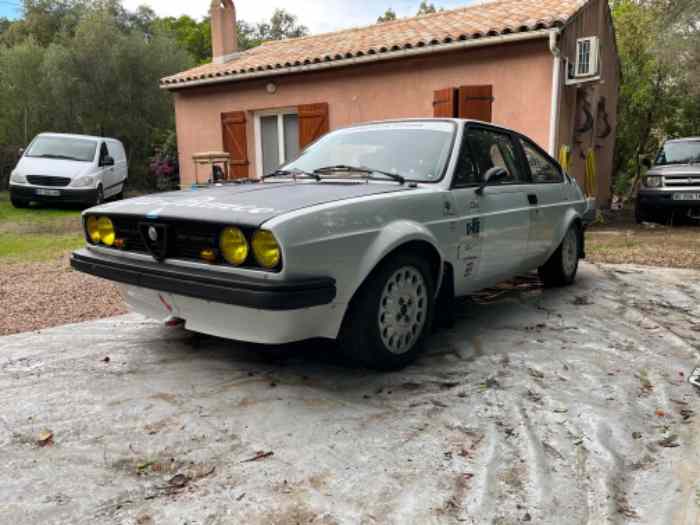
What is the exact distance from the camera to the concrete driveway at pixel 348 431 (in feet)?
6.63

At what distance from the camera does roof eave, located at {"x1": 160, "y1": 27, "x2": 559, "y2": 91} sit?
8.76m

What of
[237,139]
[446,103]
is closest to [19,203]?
[237,139]

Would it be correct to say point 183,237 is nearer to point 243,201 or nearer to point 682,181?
point 243,201

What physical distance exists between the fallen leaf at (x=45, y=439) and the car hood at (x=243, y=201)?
3.57 ft

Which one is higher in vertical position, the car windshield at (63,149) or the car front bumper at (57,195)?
the car windshield at (63,149)

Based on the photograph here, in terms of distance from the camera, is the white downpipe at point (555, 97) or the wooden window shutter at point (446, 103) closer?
the white downpipe at point (555, 97)

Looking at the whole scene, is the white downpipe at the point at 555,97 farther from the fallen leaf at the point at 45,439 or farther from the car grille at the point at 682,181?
the fallen leaf at the point at 45,439

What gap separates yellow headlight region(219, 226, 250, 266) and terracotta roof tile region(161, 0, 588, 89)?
24.5 ft

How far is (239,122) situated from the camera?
12.4 metres

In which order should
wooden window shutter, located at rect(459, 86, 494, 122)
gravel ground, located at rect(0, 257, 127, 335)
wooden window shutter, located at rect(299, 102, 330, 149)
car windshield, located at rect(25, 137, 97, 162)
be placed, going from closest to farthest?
gravel ground, located at rect(0, 257, 127, 335)
wooden window shutter, located at rect(459, 86, 494, 122)
wooden window shutter, located at rect(299, 102, 330, 149)
car windshield, located at rect(25, 137, 97, 162)

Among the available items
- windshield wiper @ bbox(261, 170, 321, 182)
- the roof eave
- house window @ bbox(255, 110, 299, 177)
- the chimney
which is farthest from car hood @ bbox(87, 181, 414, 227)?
the chimney

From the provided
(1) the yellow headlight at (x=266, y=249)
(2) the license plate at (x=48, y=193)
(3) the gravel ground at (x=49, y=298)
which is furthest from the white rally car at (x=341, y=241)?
(2) the license plate at (x=48, y=193)

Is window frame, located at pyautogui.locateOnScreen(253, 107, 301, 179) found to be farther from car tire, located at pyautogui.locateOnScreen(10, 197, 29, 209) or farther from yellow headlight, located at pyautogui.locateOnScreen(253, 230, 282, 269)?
yellow headlight, located at pyautogui.locateOnScreen(253, 230, 282, 269)

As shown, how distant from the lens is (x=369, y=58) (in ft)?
33.6
